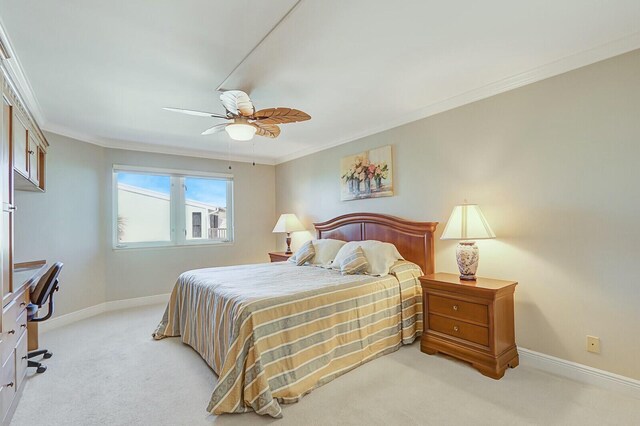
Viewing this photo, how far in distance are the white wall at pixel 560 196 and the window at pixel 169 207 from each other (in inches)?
145

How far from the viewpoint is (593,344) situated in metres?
2.31

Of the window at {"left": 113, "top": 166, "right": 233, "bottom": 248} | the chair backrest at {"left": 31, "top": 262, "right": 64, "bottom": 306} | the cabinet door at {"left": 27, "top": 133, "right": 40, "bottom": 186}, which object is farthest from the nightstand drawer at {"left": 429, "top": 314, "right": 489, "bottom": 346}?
the cabinet door at {"left": 27, "top": 133, "right": 40, "bottom": 186}

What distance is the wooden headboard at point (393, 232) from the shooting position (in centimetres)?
333

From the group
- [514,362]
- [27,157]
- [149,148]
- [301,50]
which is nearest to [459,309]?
[514,362]

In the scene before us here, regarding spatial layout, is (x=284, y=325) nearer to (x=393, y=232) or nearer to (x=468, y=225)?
(x=468, y=225)

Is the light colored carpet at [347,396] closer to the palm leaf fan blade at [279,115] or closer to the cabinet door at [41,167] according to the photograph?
the cabinet door at [41,167]

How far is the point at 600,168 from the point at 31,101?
4.98 meters

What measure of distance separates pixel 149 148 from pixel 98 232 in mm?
1429

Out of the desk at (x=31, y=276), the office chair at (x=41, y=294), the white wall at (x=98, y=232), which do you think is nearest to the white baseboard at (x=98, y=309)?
the white wall at (x=98, y=232)

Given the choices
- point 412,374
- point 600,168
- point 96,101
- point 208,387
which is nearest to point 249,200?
point 96,101

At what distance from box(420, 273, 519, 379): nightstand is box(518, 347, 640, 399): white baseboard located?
11 centimetres

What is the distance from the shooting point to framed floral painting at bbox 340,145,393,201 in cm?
386

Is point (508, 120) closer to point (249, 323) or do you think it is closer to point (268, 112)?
point (268, 112)

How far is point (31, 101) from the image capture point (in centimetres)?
299
